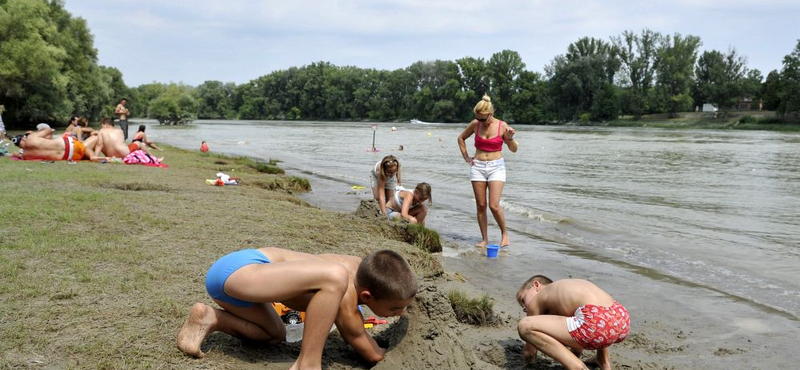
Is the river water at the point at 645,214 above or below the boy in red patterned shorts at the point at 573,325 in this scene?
below

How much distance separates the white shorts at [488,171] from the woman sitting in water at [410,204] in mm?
1044

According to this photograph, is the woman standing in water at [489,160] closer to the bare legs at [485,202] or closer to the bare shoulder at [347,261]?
the bare legs at [485,202]

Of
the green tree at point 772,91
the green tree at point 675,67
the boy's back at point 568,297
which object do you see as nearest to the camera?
Result: the boy's back at point 568,297

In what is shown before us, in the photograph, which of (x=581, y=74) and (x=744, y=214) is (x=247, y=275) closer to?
(x=744, y=214)

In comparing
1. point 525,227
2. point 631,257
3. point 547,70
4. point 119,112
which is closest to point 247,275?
point 631,257

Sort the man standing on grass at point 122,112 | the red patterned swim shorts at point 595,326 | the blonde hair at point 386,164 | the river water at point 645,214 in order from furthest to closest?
the man standing on grass at point 122,112, the blonde hair at point 386,164, the river water at point 645,214, the red patterned swim shorts at point 595,326

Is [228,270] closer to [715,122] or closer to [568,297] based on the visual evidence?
[568,297]

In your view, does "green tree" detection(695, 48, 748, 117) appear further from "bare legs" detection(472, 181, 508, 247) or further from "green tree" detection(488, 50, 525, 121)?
"bare legs" detection(472, 181, 508, 247)

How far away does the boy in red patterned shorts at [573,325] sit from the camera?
418cm

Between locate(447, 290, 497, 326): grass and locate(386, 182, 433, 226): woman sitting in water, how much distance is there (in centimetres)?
428

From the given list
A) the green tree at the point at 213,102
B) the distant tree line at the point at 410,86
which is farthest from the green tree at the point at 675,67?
the green tree at the point at 213,102

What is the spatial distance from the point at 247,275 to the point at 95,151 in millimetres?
14682

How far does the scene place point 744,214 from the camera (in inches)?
516

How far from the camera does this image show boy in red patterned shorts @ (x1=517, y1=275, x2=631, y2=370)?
165 inches
